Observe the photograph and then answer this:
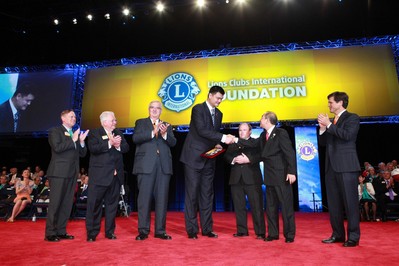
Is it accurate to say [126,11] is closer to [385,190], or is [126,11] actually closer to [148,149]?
[148,149]

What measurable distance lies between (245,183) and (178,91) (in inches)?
215

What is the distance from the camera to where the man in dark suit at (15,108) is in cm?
966

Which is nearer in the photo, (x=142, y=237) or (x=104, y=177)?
(x=142, y=237)

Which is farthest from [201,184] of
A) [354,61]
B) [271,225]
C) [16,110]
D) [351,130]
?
[16,110]

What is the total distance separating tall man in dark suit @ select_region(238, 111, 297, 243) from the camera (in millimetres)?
3549

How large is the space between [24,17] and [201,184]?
360 inches

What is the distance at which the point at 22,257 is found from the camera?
266 cm

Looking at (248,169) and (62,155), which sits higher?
(62,155)

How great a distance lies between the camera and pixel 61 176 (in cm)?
378

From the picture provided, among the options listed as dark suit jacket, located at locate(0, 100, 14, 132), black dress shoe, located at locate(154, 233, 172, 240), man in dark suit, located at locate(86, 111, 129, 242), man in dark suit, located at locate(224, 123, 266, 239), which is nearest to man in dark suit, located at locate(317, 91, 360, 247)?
man in dark suit, located at locate(224, 123, 266, 239)

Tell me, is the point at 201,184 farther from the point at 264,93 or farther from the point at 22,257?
the point at 264,93

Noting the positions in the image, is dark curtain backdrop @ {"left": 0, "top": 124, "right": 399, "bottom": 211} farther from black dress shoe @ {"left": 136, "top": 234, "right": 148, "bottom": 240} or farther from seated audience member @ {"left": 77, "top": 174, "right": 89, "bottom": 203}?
black dress shoe @ {"left": 136, "top": 234, "right": 148, "bottom": 240}

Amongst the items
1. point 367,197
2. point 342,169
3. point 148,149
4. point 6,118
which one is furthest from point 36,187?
point 367,197

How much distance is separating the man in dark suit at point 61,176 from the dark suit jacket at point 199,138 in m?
1.38
